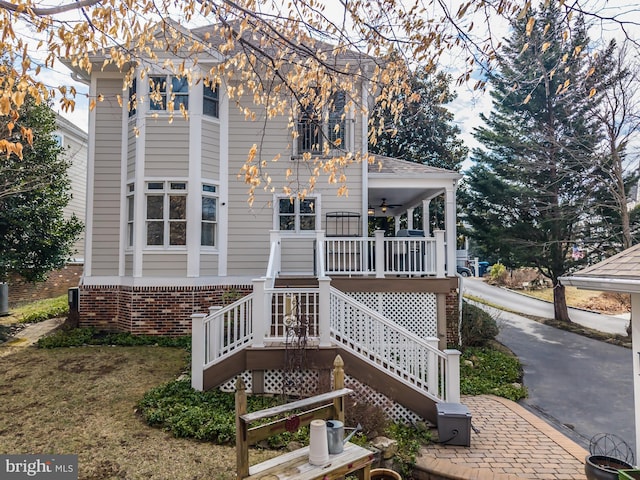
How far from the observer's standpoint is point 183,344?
29.8 feet

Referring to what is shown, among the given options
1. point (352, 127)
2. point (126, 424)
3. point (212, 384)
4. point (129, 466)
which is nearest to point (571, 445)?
point (212, 384)

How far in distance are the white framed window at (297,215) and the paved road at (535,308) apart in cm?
1192

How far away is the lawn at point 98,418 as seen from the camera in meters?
4.16

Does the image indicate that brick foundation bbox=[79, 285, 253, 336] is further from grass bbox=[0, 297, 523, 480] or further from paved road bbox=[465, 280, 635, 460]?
paved road bbox=[465, 280, 635, 460]

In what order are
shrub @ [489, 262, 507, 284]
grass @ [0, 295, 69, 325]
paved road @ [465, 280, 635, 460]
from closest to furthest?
paved road @ [465, 280, 635, 460]
grass @ [0, 295, 69, 325]
shrub @ [489, 262, 507, 284]

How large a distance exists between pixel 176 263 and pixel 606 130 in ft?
49.0

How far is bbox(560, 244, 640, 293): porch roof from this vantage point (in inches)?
147

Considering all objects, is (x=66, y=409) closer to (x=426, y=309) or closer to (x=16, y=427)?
(x=16, y=427)

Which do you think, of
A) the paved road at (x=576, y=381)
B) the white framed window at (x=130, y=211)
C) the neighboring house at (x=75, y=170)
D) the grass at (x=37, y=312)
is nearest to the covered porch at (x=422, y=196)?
the paved road at (x=576, y=381)

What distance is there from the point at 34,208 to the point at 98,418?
8041 millimetres

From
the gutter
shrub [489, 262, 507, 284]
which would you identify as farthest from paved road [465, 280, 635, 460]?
shrub [489, 262, 507, 284]

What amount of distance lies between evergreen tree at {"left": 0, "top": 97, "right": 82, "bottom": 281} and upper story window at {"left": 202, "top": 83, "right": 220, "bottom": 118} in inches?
178

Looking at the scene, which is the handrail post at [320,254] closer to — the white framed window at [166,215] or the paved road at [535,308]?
the white framed window at [166,215]

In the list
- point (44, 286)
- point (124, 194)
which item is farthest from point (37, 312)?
point (124, 194)
